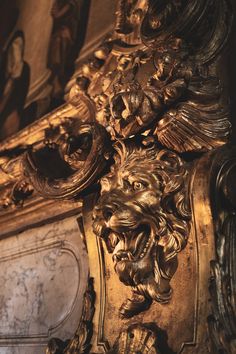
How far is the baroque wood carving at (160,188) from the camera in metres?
1.19

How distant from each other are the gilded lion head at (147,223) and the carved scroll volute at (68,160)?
6.1 inches

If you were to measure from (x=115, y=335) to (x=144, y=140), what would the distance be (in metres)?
0.54

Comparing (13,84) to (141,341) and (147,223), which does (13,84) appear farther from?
(141,341)

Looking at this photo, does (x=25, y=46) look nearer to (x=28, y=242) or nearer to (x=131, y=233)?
(x=28, y=242)

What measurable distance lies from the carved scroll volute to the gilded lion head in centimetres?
16

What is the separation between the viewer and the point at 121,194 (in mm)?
1381

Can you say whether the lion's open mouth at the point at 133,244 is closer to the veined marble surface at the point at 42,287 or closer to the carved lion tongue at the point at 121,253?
the carved lion tongue at the point at 121,253

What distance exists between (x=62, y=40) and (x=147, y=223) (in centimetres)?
115

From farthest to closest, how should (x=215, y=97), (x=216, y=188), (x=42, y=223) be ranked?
(x=42, y=223) < (x=215, y=97) < (x=216, y=188)

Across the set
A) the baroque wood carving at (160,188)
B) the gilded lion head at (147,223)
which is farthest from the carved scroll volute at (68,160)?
the gilded lion head at (147,223)

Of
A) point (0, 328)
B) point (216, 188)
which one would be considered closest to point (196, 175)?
point (216, 188)

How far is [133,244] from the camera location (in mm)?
1337

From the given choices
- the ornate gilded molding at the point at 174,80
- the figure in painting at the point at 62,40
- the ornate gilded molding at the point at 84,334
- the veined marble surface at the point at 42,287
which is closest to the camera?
the ornate gilded molding at the point at 174,80

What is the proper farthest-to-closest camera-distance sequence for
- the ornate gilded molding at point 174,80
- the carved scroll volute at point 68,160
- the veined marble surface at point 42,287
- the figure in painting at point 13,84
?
the figure in painting at point 13,84, the veined marble surface at point 42,287, the carved scroll volute at point 68,160, the ornate gilded molding at point 174,80
